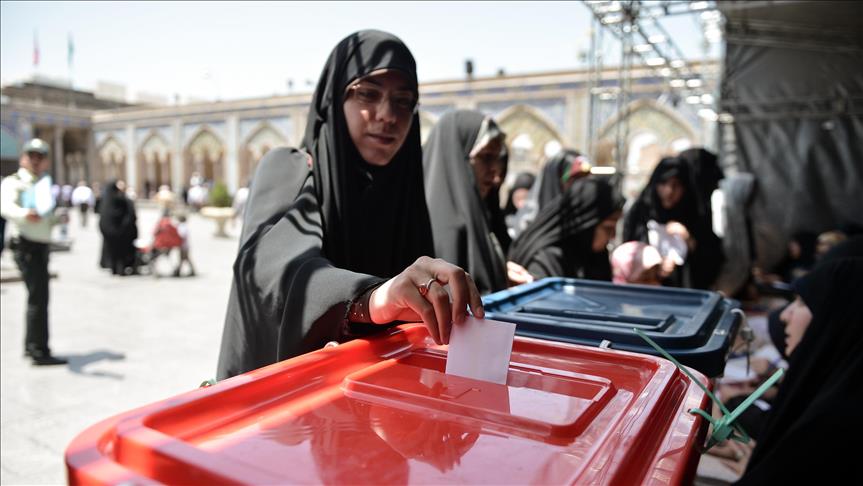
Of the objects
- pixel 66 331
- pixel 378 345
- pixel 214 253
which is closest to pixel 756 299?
pixel 378 345

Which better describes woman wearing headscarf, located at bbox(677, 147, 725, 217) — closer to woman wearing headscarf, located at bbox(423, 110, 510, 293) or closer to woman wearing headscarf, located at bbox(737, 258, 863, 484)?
woman wearing headscarf, located at bbox(423, 110, 510, 293)

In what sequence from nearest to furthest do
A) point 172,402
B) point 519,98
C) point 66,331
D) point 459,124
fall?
point 172,402 → point 459,124 → point 66,331 → point 519,98

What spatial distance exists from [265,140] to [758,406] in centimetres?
2109

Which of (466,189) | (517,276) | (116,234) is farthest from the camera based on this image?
(116,234)

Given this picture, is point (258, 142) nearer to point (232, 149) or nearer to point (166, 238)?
point (232, 149)

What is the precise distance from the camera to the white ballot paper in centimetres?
80

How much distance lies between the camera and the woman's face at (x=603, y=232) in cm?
268

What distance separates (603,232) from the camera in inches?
106

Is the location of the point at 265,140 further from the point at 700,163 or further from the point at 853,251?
the point at 853,251

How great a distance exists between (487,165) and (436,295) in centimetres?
168

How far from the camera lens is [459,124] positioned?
2414 millimetres

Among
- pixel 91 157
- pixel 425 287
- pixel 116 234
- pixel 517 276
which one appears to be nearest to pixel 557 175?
pixel 517 276

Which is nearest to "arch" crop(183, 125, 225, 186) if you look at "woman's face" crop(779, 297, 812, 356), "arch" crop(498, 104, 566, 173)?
"arch" crop(498, 104, 566, 173)

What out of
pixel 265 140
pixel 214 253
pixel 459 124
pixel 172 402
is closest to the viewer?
pixel 172 402
